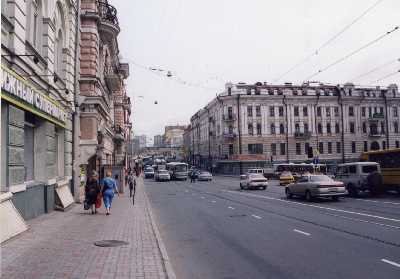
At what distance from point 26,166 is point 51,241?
562 centimetres

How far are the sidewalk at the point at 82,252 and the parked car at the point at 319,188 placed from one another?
424 inches

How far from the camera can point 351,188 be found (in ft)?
80.3

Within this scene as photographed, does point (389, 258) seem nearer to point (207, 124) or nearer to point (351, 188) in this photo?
point (351, 188)

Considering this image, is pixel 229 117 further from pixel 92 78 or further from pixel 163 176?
pixel 92 78

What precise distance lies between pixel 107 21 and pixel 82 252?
21346 mm

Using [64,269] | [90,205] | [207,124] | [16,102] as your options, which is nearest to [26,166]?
[90,205]

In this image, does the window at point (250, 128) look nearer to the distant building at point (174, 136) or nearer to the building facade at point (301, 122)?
the building facade at point (301, 122)

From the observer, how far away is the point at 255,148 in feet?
232

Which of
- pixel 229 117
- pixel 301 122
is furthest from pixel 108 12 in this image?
pixel 301 122

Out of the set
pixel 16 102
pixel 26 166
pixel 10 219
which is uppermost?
pixel 16 102

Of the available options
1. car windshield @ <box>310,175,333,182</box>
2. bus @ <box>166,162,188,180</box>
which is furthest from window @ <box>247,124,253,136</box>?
car windshield @ <box>310,175,333,182</box>

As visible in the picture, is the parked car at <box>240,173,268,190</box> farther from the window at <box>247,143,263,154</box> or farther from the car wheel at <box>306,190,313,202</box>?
the window at <box>247,143,263,154</box>

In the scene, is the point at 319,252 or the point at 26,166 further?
the point at 26,166

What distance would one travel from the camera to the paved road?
23.5 feet
